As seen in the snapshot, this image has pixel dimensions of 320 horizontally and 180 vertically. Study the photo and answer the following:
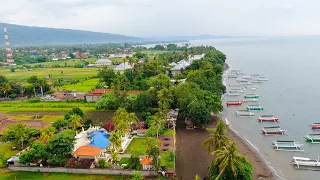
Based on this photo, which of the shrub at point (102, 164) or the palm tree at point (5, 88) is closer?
the shrub at point (102, 164)

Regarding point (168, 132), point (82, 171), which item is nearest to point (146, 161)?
point (82, 171)

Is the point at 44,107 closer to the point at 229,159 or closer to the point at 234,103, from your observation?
the point at 234,103

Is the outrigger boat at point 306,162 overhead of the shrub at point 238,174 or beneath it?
beneath

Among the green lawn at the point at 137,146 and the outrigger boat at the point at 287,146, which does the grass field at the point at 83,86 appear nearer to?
the green lawn at the point at 137,146

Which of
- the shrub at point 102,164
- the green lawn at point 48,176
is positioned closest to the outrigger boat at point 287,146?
the green lawn at point 48,176

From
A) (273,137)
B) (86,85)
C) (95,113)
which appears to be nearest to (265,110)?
(273,137)

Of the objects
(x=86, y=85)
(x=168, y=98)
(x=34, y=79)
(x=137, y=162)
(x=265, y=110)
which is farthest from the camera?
(x=86, y=85)

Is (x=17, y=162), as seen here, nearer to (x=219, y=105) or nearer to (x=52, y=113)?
(x=52, y=113)

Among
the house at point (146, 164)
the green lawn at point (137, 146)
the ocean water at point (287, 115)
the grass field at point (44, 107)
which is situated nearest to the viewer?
the house at point (146, 164)
